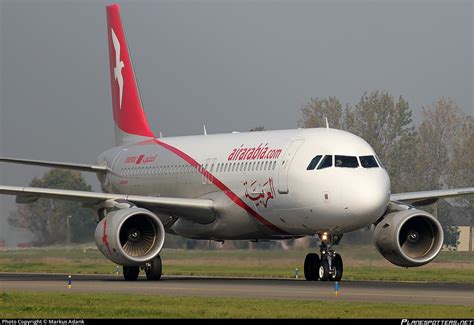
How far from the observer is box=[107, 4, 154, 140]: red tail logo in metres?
46.0

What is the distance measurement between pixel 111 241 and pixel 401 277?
9.78m

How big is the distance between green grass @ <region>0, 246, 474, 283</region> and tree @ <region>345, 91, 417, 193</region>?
27.4 meters

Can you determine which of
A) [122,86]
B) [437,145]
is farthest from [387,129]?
[122,86]

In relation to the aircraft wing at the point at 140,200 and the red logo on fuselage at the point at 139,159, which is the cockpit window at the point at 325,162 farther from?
the red logo on fuselage at the point at 139,159

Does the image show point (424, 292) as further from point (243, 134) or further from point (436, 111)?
point (436, 111)

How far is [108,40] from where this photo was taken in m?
48.0

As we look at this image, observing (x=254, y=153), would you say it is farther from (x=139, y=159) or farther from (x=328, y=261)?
(x=139, y=159)

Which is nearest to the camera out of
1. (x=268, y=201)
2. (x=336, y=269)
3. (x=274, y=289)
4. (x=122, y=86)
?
(x=274, y=289)

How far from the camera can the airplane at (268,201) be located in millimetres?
32875

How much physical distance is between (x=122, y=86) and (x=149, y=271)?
1193cm

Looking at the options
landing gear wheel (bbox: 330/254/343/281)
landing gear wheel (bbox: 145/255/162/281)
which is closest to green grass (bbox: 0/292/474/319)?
landing gear wheel (bbox: 330/254/343/281)

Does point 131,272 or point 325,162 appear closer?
point 325,162

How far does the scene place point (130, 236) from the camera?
115 feet

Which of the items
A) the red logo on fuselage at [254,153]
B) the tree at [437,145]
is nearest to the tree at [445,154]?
the tree at [437,145]
